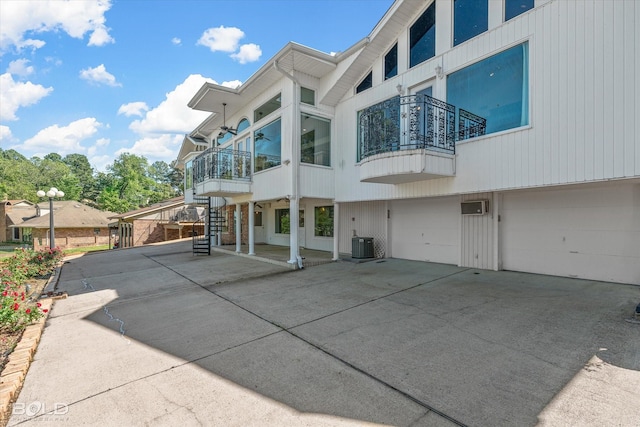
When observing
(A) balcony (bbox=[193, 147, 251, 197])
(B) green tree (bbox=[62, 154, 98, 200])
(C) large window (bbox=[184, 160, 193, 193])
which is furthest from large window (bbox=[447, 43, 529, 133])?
(B) green tree (bbox=[62, 154, 98, 200])

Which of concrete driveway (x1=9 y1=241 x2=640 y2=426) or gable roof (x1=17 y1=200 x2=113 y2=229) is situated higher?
gable roof (x1=17 y1=200 x2=113 y2=229)

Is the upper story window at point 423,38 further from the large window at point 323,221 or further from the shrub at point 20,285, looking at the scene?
the shrub at point 20,285

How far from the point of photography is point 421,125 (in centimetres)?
679

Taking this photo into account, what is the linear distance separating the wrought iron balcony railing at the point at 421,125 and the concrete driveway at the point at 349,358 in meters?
3.32

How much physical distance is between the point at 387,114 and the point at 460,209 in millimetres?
3716

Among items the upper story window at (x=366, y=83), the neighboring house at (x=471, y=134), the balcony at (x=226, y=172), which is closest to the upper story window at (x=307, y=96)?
the neighboring house at (x=471, y=134)

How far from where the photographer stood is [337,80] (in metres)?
9.70

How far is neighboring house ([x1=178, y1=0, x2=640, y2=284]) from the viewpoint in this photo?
16.6ft

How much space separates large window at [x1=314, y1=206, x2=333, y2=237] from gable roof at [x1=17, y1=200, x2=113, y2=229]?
28012mm

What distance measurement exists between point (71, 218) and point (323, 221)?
2953 centimetres

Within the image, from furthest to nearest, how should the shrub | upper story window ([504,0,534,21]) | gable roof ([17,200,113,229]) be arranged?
gable roof ([17,200,113,229]), upper story window ([504,0,534,21]), the shrub

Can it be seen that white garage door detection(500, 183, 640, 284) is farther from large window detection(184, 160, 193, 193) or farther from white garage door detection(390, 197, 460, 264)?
large window detection(184, 160, 193, 193)

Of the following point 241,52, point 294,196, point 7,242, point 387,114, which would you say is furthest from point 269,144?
point 7,242

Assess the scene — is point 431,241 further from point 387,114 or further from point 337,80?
point 337,80
